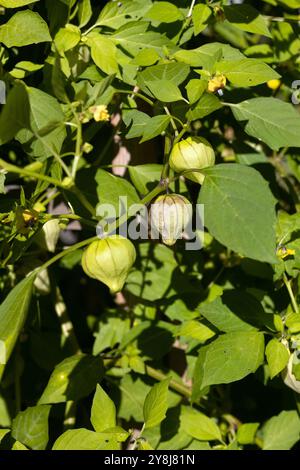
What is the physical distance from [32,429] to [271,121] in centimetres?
51

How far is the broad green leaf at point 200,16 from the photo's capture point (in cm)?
87

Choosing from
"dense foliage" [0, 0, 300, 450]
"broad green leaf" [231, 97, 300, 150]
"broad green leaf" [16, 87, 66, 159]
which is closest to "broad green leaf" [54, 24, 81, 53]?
"dense foliage" [0, 0, 300, 450]

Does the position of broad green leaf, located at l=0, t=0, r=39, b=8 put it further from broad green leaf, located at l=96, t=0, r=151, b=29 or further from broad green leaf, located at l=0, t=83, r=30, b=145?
broad green leaf, located at l=0, t=83, r=30, b=145

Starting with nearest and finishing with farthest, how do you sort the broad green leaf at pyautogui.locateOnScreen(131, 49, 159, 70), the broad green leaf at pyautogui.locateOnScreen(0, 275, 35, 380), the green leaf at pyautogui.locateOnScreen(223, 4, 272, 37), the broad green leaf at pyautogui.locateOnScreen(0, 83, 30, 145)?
the broad green leaf at pyautogui.locateOnScreen(0, 83, 30, 145) → the broad green leaf at pyautogui.locateOnScreen(0, 275, 35, 380) → the broad green leaf at pyautogui.locateOnScreen(131, 49, 159, 70) → the green leaf at pyautogui.locateOnScreen(223, 4, 272, 37)

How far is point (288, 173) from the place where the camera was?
4.57 feet

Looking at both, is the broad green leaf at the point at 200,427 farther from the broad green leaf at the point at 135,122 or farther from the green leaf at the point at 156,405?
the broad green leaf at the point at 135,122

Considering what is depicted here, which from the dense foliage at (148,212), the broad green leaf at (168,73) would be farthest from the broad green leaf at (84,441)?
the broad green leaf at (168,73)

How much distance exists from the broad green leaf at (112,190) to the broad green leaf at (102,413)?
0.78ft

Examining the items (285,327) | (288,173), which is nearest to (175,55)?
(285,327)

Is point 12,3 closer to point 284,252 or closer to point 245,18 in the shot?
point 245,18

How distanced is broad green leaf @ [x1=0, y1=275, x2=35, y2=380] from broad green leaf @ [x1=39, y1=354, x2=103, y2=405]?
0.80 feet

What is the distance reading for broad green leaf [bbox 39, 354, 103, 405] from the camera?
0.96 m

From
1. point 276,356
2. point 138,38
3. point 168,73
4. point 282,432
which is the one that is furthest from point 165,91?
point 282,432

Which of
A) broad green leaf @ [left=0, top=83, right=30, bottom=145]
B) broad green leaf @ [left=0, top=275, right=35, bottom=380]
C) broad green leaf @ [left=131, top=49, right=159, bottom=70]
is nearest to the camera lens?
broad green leaf @ [left=0, top=83, right=30, bottom=145]
